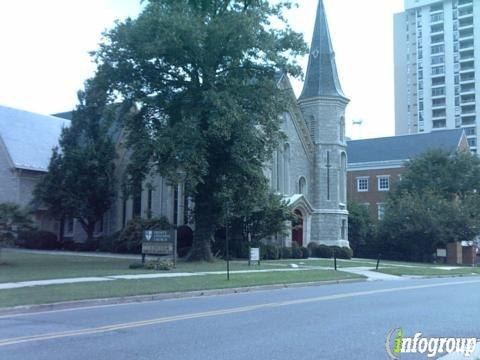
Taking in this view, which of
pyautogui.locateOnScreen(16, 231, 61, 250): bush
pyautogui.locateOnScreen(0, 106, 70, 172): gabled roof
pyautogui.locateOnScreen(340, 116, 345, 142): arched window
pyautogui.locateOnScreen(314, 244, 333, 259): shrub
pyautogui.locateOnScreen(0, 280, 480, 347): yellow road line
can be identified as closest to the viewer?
pyautogui.locateOnScreen(0, 280, 480, 347): yellow road line

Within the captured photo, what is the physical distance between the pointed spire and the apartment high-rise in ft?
239

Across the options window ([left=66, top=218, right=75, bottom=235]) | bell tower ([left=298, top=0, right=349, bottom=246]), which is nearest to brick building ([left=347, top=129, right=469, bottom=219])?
bell tower ([left=298, top=0, right=349, bottom=246])

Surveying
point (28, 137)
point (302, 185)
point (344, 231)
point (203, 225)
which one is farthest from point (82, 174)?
point (344, 231)

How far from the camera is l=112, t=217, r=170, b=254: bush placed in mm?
37750

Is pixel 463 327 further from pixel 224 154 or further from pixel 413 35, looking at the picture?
pixel 413 35

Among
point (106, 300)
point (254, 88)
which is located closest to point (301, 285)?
point (106, 300)

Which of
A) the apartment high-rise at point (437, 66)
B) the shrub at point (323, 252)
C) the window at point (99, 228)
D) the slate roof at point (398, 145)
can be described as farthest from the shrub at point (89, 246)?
the apartment high-rise at point (437, 66)

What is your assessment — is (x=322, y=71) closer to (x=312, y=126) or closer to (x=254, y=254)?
(x=312, y=126)

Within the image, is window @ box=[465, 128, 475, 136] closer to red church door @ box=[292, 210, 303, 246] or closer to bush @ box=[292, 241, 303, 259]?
red church door @ box=[292, 210, 303, 246]

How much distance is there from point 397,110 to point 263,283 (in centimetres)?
11530

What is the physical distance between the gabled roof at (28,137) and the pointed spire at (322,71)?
746 inches

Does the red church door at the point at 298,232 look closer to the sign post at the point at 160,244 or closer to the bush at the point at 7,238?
the sign post at the point at 160,244

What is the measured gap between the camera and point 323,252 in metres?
42.8

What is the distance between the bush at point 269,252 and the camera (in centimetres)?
3613
